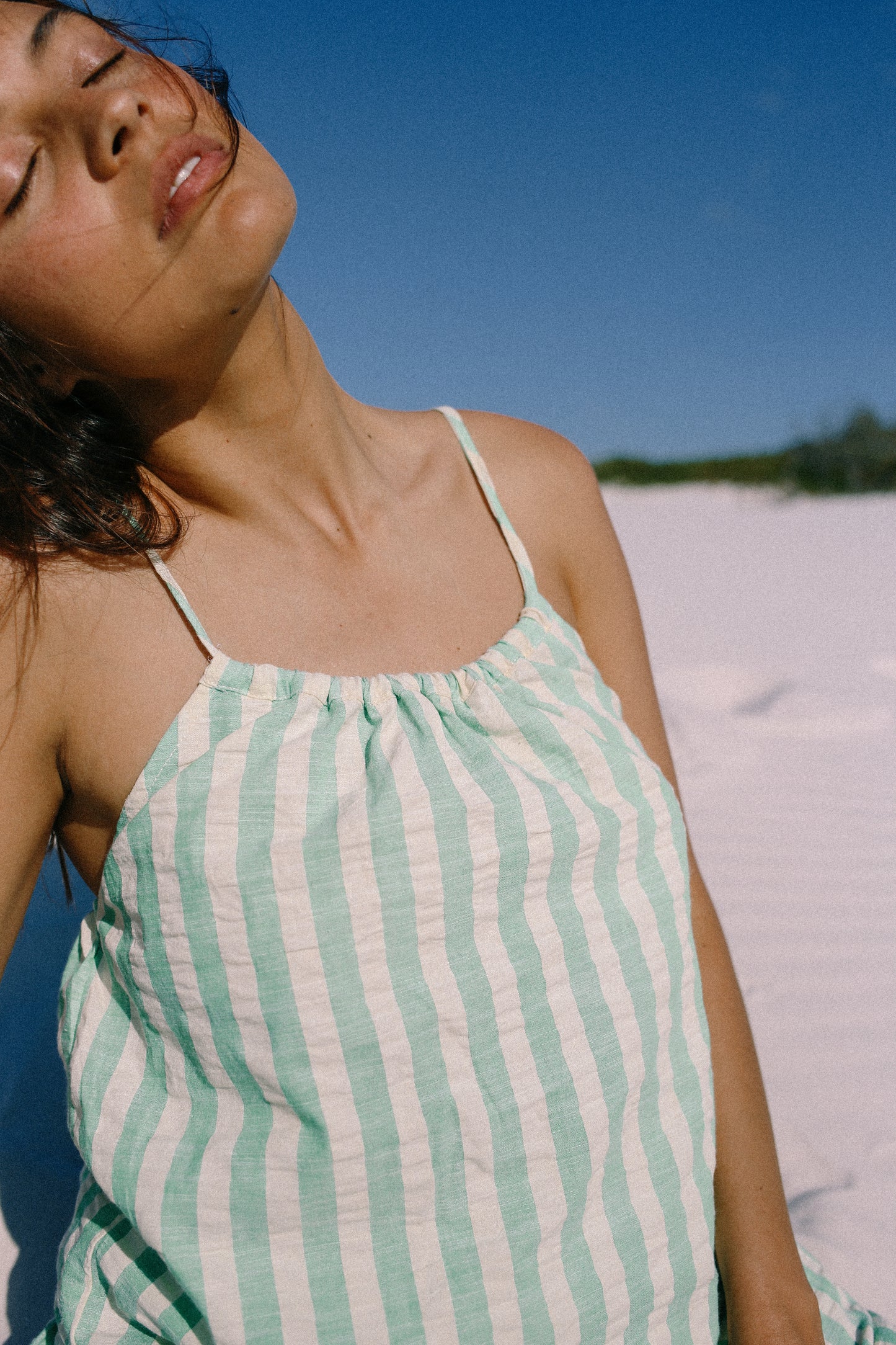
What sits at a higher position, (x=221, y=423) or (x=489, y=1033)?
(x=221, y=423)

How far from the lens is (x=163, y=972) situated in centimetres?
102

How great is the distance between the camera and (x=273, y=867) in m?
1.00

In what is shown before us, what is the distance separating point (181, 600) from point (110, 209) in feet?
1.44

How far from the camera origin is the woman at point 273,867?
3.32 feet

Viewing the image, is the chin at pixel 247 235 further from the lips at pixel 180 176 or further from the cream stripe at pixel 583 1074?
the cream stripe at pixel 583 1074

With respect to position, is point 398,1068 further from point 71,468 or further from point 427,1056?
point 71,468

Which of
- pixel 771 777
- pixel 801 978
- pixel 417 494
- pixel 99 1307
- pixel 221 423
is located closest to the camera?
pixel 99 1307

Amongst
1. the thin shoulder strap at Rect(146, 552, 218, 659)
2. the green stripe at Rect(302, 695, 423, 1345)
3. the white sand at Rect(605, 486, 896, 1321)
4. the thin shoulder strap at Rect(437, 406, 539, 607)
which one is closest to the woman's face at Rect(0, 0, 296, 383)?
the thin shoulder strap at Rect(146, 552, 218, 659)

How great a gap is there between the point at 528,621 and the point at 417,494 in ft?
0.97

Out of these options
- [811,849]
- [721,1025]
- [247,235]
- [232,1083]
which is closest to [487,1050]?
[232,1083]

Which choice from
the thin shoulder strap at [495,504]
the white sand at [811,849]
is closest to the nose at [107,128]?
the thin shoulder strap at [495,504]

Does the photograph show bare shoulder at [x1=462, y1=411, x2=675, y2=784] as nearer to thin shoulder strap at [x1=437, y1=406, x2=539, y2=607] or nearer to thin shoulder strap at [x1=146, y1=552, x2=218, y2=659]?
thin shoulder strap at [x1=437, y1=406, x2=539, y2=607]

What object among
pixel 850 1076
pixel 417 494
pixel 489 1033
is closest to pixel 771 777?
pixel 850 1076

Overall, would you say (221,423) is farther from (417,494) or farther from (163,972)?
(163,972)
